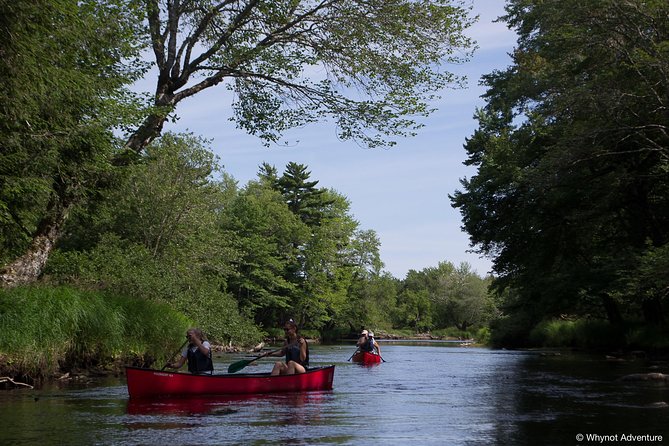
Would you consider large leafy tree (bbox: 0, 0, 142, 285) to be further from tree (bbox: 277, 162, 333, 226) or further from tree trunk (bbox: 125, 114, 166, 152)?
tree (bbox: 277, 162, 333, 226)

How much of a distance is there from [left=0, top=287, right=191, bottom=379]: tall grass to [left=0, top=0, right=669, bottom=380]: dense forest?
0.23 feet

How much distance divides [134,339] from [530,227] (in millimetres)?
21441

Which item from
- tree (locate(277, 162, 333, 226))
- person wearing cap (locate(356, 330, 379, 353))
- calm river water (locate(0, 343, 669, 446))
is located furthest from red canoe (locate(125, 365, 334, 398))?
tree (locate(277, 162, 333, 226))

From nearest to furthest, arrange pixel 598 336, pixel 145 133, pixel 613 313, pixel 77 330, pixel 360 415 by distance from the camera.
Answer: pixel 360 415 < pixel 77 330 < pixel 145 133 < pixel 613 313 < pixel 598 336

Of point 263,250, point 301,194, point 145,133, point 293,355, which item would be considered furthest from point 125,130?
point 301,194

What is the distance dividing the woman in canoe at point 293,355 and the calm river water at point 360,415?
850mm

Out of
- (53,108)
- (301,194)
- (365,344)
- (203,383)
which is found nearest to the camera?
(203,383)

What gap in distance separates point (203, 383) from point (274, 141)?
10.6m

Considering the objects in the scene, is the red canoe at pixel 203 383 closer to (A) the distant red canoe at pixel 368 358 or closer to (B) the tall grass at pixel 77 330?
(B) the tall grass at pixel 77 330

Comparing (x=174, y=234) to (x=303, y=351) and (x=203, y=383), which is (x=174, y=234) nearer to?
(x=303, y=351)

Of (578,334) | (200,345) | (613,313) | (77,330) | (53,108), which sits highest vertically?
(53,108)

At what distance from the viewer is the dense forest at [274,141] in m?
15.2

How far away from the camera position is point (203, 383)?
13703mm

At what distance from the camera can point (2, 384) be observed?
14.6 m
